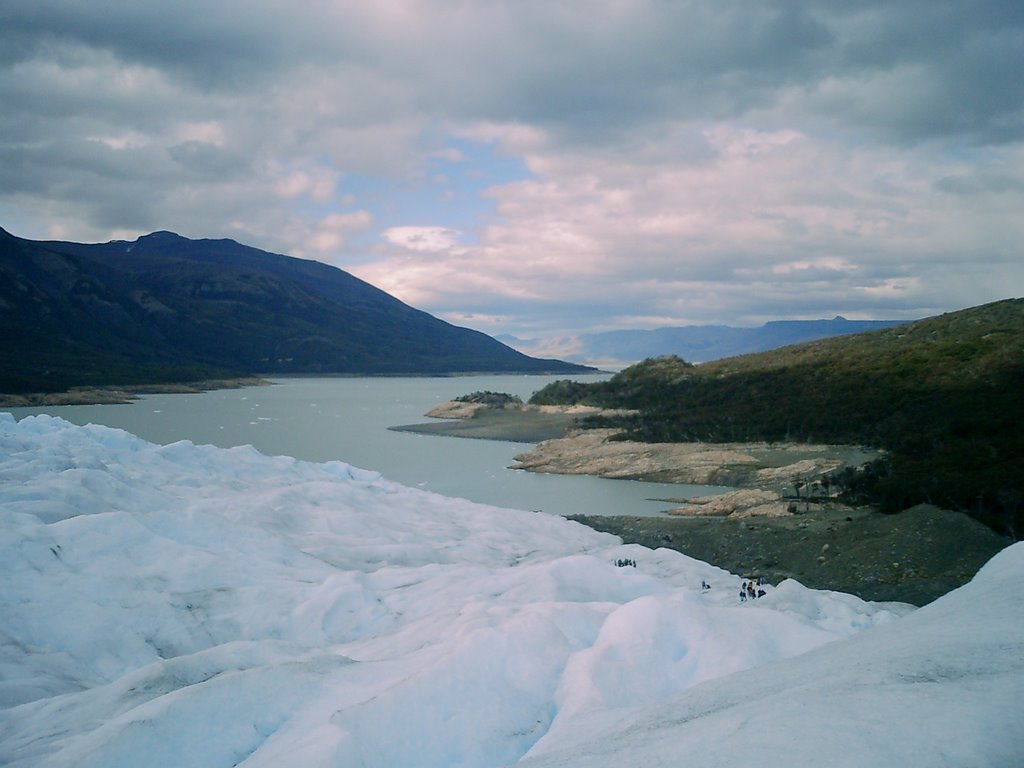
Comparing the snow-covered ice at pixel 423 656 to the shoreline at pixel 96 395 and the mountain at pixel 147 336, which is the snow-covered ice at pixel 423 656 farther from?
the mountain at pixel 147 336

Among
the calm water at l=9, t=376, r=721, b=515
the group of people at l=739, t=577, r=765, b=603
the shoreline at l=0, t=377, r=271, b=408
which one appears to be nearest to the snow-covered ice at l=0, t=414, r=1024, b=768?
the group of people at l=739, t=577, r=765, b=603

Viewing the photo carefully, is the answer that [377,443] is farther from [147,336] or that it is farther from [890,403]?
[147,336]

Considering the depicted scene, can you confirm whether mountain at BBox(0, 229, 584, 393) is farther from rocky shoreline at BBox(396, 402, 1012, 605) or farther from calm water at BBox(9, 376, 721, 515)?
rocky shoreline at BBox(396, 402, 1012, 605)

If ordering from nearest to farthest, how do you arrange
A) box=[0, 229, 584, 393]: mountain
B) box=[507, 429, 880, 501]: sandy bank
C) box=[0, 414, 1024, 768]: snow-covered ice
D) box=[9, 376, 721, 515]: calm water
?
1. box=[0, 414, 1024, 768]: snow-covered ice
2. box=[9, 376, 721, 515]: calm water
3. box=[507, 429, 880, 501]: sandy bank
4. box=[0, 229, 584, 393]: mountain

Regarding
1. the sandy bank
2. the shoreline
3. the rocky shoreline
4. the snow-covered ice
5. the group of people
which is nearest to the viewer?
the snow-covered ice

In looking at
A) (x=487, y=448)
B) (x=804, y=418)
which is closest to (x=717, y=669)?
(x=804, y=418)

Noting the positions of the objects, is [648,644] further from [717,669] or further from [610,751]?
[610,751]
